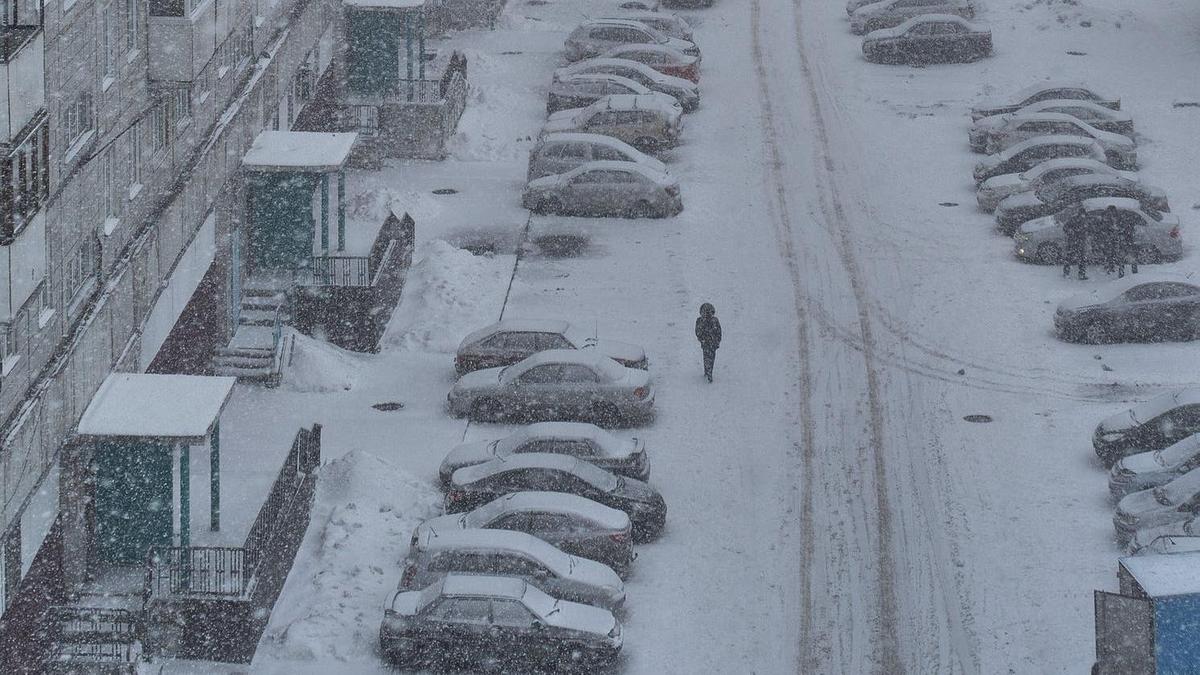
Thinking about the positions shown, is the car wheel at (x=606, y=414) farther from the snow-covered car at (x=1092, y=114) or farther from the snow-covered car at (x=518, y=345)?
the snow-covered car at (x=1092, y=114)

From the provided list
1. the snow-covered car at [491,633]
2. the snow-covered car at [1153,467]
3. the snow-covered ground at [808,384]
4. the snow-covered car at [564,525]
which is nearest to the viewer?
the snow-covered car at [491,633]

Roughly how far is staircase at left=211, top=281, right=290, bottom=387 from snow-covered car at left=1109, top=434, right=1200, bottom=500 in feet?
42.8

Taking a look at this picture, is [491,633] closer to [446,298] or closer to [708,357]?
[708,357]

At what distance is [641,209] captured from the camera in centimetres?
3872

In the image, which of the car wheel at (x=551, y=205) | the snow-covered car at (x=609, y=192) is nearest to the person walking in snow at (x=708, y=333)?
the snow-covered car at (x=609, y=192)

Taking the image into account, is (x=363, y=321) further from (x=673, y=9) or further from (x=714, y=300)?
(x=673, y=9)

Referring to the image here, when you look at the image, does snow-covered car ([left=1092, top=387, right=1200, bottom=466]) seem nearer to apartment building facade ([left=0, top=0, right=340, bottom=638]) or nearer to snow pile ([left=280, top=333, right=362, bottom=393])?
snow pile ([left=280, top=333, right=362, bottom=393])

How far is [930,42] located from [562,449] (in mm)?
26839

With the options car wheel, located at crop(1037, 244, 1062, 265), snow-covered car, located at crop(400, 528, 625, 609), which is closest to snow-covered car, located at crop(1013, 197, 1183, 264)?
car wheel, located at crop(1037, 244, 1062, 265)

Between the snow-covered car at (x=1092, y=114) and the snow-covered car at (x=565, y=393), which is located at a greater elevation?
the snow-covered car at (x=1092, y=114)

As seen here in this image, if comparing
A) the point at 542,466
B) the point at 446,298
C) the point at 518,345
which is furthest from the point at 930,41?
the point at 542,466

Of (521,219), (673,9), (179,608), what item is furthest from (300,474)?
(673,9)

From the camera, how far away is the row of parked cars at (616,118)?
38.8 metres

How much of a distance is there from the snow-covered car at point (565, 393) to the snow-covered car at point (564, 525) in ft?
15.4
